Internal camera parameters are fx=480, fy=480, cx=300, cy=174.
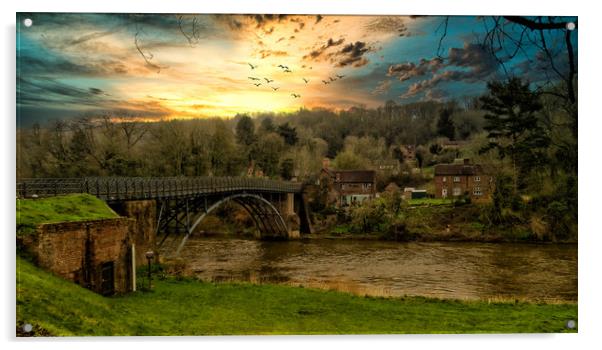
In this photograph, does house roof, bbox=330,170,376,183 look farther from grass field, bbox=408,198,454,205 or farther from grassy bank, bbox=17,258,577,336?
grassy bank, bbox=17,258,577,336

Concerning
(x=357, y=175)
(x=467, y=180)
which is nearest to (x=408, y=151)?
(x=467, y=180)

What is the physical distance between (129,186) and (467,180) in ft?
63.1

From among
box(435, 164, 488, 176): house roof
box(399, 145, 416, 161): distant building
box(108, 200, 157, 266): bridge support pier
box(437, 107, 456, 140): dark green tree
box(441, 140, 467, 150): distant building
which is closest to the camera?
box(108, 200, 157, 266): bridge support pier

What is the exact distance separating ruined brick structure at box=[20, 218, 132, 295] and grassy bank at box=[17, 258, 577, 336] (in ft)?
1.12

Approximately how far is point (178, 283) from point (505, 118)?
13.9 metres

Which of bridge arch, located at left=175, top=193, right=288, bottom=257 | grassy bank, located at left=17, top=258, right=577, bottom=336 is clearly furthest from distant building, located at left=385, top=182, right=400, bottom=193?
grassy bank, located at left=17, top=258, right=577, bottom=336

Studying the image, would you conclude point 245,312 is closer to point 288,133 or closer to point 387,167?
point 288,133

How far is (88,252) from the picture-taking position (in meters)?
11.0

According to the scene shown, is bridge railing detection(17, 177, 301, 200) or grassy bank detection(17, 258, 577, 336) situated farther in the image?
bridge railing detection(17, 177, 301, 200)

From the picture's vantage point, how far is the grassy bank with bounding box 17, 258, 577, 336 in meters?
9.69

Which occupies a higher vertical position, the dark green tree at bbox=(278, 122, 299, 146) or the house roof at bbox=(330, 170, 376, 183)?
the dark green tree at bbox=(278, 122, 299, 146)

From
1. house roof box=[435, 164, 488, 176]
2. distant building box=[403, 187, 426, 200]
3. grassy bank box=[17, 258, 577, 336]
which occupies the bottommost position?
grassy bank box=[17, 258, 577, 336]

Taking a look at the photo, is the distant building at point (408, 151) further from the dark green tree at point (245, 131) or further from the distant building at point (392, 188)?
the dark green tree at point (245, 131)
